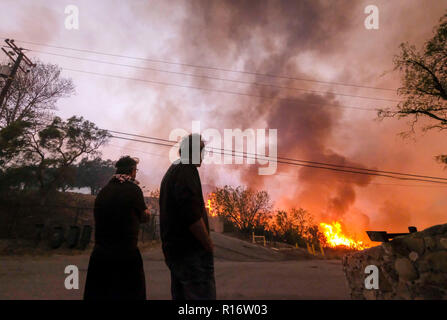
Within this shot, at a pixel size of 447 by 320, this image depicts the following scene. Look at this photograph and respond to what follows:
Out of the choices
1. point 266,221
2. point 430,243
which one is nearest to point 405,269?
point 430,243

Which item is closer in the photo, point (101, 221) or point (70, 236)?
point (101, 221)

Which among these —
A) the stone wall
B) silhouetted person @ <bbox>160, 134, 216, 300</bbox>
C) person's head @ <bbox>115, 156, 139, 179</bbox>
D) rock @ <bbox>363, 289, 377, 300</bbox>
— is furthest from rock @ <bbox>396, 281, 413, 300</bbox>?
person's head @ <bbox>115, 156, 139, 179</bbox>

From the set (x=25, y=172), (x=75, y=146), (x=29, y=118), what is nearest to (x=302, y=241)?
(x=75, y=146)

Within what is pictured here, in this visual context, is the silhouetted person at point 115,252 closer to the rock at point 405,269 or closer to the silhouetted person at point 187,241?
the silhouetted person at point 187,241

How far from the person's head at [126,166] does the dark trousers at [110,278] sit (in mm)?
837

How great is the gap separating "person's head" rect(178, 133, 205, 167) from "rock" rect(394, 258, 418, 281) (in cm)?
385

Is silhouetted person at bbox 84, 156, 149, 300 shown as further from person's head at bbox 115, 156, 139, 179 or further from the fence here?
the fence

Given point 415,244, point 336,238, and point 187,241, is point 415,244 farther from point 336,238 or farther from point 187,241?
point 336,238

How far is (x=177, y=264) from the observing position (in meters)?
1.87

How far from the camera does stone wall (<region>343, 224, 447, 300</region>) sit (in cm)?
312

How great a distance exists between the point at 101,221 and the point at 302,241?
107ft
